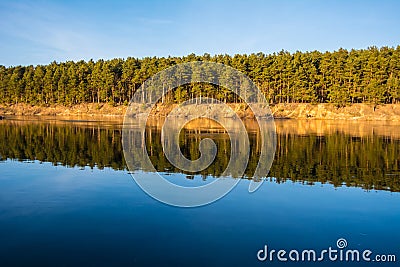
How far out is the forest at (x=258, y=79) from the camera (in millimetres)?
78125

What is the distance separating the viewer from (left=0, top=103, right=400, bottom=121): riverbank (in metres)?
75.9

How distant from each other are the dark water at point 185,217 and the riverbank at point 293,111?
60.7 m

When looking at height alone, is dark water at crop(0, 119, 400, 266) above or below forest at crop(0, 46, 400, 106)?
below

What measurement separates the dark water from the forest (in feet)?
209

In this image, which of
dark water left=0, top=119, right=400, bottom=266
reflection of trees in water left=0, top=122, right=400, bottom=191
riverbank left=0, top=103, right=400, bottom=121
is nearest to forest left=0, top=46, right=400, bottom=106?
riverbank left=0, top=103, right=400, bottom=121

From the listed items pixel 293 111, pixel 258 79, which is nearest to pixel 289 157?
pixel 293 111

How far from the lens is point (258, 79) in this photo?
87625 mm

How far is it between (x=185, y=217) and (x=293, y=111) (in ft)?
248

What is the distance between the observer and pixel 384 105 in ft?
257

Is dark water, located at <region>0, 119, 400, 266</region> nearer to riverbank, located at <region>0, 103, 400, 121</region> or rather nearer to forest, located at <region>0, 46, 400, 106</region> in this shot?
riverbank, located at <region>0, 103, 400, 121</region>

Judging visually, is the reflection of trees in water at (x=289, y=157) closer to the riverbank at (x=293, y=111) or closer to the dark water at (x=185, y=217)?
the dark water at (x=185, y=217)

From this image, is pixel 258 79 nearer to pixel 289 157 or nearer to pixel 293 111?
pixel 293 111

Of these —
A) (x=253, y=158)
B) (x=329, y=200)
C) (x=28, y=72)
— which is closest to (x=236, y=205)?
(x=329, y=200)

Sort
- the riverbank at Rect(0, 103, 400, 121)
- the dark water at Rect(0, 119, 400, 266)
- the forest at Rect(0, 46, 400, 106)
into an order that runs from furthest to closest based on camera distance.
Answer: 1. the forest at Rect(0, 46, 400, 106)
2. the riverbank at Rect(0, 103, 400, 121)
3. the dark water at Rect(0, 119, 400, 266)
